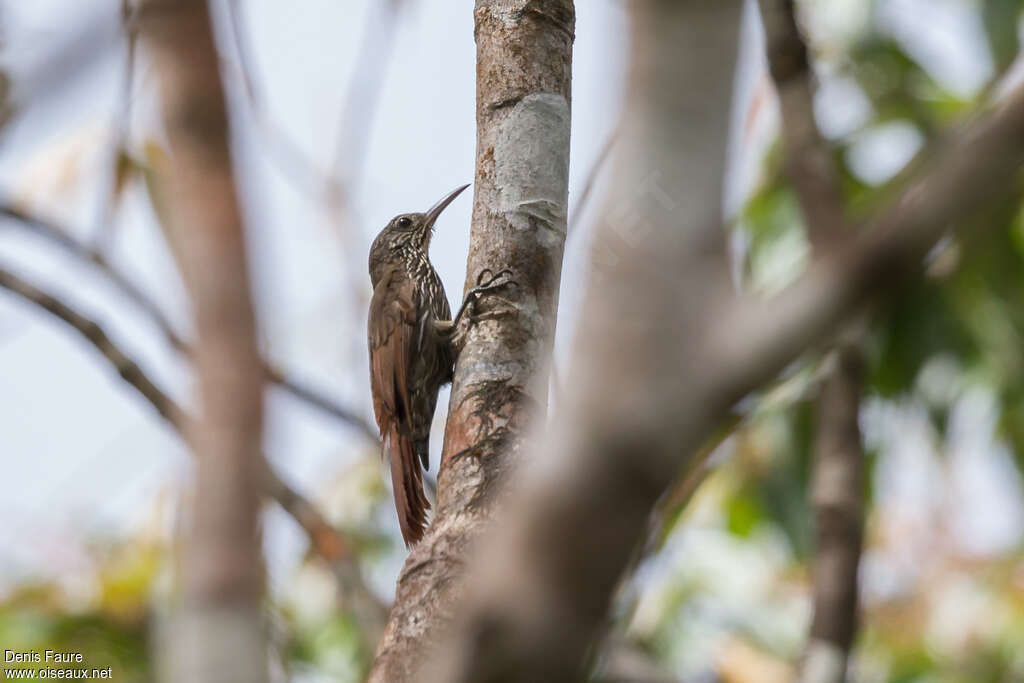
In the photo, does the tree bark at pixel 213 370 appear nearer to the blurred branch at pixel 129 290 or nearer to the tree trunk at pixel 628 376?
the tree trunk at pixel 628 376

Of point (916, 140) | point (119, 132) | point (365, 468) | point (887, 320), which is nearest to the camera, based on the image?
point (119, 132)

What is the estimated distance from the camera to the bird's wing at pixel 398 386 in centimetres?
338

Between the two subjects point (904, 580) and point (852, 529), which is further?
point (904, 580)

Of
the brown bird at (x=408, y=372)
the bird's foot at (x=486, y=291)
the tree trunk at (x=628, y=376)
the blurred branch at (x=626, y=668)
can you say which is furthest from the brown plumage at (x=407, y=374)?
the tree trunk at (x=628, y=376)

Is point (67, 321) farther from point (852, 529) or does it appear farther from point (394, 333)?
point (852, 529)

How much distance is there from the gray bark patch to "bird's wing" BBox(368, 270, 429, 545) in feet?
3.85

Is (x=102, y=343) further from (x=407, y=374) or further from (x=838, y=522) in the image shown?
(x=838, y=522)

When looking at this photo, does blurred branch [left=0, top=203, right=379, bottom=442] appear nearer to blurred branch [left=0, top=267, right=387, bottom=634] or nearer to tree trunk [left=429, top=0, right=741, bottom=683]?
blurred branch [left=0, top=267, right=387, bottom=634]

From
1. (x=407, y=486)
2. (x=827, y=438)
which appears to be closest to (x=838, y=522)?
(x=827, y=438)

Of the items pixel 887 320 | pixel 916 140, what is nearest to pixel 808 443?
pixel 887 320

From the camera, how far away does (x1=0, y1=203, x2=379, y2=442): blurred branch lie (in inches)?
143

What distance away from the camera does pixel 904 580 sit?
789cm

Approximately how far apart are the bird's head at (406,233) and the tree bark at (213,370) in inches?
140

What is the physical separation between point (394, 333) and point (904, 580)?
5.45m
